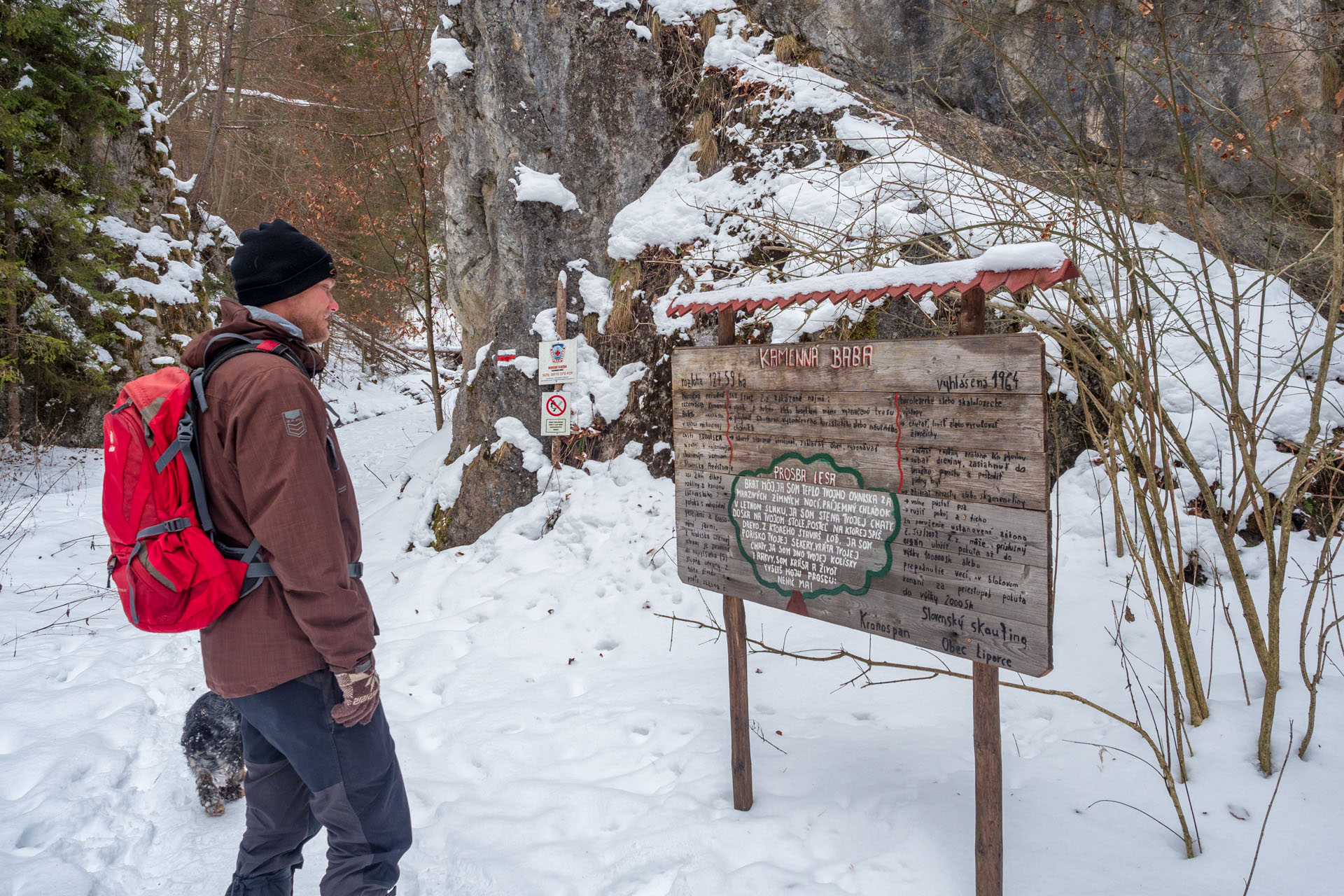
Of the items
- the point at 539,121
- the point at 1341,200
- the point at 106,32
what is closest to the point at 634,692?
the point at 1341,200

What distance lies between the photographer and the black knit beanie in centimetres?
223

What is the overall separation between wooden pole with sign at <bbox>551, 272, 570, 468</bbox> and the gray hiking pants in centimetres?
475

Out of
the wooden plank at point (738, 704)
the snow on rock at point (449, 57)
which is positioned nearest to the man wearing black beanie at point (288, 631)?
the wooden plank at point (738, 704)

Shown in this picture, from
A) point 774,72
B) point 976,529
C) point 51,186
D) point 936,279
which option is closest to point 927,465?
point 976,529

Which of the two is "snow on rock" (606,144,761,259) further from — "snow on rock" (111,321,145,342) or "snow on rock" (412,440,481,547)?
"snow on rock" (111,321,145,342)

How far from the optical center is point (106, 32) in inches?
426

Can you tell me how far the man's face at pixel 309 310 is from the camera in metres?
2.30

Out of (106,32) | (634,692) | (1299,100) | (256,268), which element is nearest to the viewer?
(256,268)

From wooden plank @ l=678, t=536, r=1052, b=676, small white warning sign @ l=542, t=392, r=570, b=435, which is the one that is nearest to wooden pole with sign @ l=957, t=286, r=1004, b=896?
wooden plank @ l=678, t=536, r=1052, b=676

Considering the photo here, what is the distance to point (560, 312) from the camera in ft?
23.1

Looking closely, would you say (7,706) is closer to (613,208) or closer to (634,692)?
(634,692)

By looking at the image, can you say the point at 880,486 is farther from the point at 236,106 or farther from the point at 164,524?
the point at 236,106

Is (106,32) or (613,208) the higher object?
(106,32)

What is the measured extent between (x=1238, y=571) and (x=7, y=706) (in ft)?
20.5
